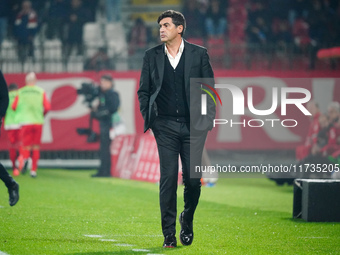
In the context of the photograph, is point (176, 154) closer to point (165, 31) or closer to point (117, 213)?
point (165, 31)

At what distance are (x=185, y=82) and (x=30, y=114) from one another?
9.80 meters

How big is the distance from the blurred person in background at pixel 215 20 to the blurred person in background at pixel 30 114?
729 centimetres

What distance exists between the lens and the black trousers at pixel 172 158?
740 centimetres

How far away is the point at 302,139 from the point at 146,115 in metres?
12.0

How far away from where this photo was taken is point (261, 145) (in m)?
19.0

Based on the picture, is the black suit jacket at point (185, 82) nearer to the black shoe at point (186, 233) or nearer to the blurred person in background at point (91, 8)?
the black shoe at point (186, 233)

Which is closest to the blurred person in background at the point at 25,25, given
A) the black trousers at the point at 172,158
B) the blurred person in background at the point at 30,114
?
the blurred person in background at the point at 30,114

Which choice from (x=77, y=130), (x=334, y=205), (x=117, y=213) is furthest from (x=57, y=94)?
(x=334, y=205)

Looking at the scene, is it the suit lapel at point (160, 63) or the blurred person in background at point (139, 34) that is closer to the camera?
the suit lapel at point (160, 63)

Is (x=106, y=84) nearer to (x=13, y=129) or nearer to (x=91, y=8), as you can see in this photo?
(x=13, y=129)

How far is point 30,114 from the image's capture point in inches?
657

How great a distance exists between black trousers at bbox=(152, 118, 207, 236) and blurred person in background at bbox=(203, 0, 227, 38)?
15289mm

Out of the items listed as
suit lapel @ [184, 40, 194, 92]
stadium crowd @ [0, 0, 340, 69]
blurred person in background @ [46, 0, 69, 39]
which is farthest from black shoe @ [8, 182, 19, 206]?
blurred person in background @ [46, 0, 69, 39]

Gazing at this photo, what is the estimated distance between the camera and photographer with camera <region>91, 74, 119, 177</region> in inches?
671
